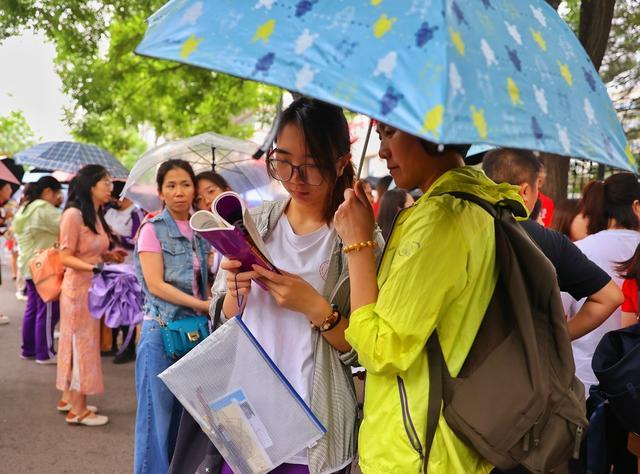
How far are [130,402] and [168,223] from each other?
3.34 metres

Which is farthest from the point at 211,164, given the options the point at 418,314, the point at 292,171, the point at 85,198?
the point at 418,314

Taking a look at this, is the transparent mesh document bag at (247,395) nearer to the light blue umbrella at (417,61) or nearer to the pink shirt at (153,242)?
the light blue umbrella at (417,61)

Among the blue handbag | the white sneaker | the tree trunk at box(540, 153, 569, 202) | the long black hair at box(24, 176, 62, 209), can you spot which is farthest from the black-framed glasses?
the long black hair at box(24, 176, 62, 209)

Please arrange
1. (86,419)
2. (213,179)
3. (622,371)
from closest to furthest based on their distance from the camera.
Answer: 1. (622,371)
2. (213,179)
3. (86,419)

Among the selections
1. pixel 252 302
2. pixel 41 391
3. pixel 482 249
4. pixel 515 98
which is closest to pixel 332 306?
pixel 252 302

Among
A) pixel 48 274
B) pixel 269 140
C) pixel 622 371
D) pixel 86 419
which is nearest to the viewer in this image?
pixel 269 140

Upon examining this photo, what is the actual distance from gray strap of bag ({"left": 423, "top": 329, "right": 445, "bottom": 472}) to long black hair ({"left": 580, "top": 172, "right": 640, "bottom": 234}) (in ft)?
8.97

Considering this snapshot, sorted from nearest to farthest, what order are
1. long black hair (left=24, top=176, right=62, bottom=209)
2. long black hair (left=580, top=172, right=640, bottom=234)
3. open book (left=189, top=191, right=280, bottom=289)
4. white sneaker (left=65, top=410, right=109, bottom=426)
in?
1. open book (left=189, top=191, right=280, bottom=289)
2. long black hair (left=580, top=172, right=640, bottom=234)
3. white sneaker (left=65, top=410, right=109, bottom=426)
4. long black hair (left=24, top=176, right=62, bottom=209)

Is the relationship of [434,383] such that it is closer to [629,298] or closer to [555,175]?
[629,298]

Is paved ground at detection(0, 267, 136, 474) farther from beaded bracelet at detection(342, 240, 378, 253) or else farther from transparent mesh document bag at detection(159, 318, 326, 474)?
beaded bracelet at detection(342, 240, 378, 253)

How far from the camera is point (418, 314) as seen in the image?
1.66 metres

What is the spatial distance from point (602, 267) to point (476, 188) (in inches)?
85.2

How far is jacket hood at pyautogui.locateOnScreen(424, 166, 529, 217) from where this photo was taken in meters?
1.85

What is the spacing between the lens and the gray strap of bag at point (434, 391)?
1700 millimetres
